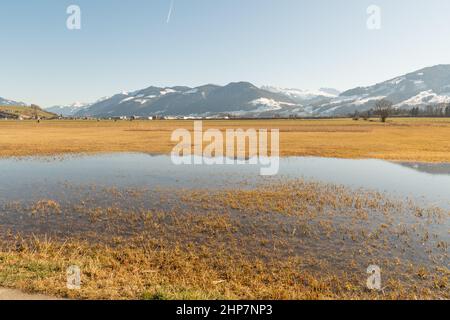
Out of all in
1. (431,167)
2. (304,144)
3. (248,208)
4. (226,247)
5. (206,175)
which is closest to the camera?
(226,247)

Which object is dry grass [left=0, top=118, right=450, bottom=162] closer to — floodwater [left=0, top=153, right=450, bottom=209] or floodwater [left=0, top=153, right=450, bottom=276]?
floodwater [left=0, top=153, right=450, bottom=209]

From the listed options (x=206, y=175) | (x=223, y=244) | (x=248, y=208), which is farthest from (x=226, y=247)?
(x=206, y=175)

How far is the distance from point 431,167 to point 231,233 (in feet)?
118

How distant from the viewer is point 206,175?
34906 millimetres

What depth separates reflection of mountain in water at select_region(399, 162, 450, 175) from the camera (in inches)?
1459

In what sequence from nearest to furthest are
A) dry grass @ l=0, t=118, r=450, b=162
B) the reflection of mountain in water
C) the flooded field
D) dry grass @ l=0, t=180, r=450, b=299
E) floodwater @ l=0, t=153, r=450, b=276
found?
dry grass @ l=0, t=180, r=450, b=299
the flooded field
floodwater @ l=0, t=153, r=450, b=276
the reflection of mountain in water
dry grass @ l=0, t=118, r=450, b=162

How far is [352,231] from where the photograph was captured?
57.0ft

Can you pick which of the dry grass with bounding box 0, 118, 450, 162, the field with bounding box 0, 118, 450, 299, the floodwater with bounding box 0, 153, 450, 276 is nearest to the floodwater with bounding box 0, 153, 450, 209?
the floodwater with bounding box 0, 153, 450, 276

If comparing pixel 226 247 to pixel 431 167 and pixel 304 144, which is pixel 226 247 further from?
pixel 304 144

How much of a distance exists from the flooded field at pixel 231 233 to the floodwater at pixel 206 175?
0.31 metres
